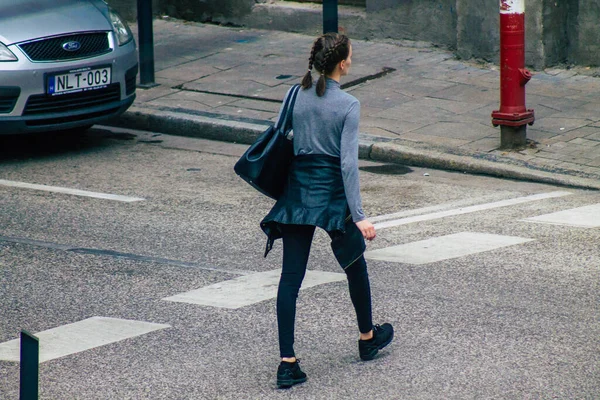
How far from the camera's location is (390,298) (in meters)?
6.03

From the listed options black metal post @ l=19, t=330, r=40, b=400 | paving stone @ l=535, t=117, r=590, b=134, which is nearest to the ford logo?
paving stone @ l=535, t=117, r=590, b=134

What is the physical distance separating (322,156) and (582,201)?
388 centimetres

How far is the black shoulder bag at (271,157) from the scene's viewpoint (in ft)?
15.8

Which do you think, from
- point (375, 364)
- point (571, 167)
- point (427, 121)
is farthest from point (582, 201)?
point (375, 364)

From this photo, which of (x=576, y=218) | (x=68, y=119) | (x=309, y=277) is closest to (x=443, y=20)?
(x=68, y=119)

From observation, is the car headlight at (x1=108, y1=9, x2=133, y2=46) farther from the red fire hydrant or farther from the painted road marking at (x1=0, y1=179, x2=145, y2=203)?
the red fire hydrant

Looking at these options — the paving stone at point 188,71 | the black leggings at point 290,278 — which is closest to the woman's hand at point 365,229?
the black leggings at point 290,278

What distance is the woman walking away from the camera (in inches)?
187

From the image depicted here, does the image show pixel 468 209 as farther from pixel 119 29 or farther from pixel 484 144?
pixel 119 29

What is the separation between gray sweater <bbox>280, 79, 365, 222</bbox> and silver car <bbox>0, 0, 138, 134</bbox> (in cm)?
492

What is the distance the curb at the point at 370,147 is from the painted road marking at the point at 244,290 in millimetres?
2992

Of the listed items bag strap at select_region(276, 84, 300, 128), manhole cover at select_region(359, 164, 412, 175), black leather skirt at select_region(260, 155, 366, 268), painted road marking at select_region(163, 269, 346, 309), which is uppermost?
bag strap at select_region(276, 84, 300, 128)

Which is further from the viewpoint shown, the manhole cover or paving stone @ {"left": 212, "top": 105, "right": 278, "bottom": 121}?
paving stone @ {"left": 212, "top": 105, "right": 278, "bottom": 121}

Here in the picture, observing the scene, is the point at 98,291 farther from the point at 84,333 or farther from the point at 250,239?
the point at 250,239
